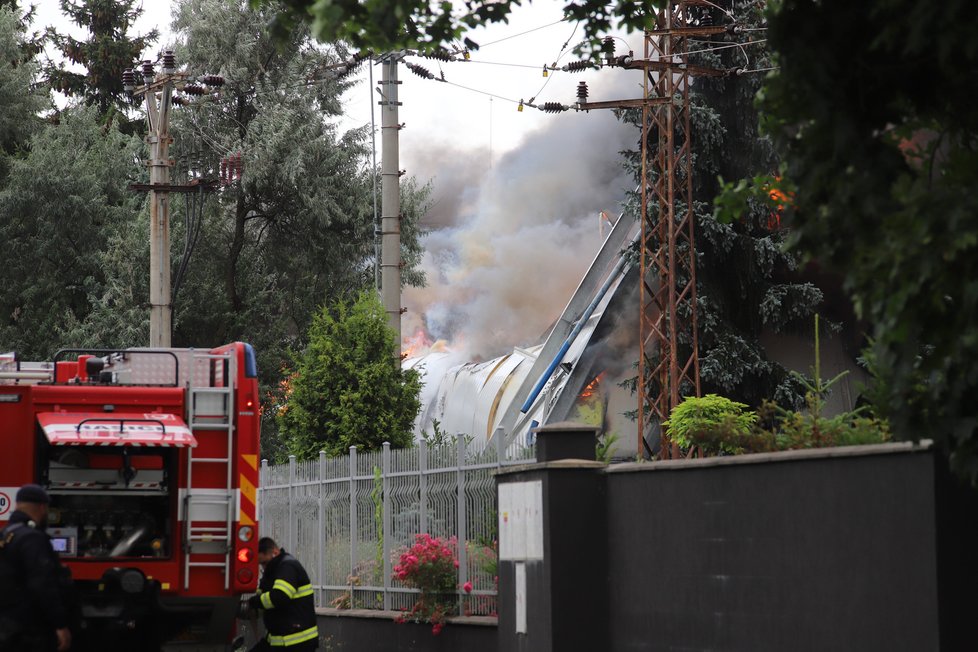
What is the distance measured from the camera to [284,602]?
1388 centimetres

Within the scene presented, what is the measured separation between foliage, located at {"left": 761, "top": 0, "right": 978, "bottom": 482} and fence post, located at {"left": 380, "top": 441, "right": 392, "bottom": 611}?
1146 cm

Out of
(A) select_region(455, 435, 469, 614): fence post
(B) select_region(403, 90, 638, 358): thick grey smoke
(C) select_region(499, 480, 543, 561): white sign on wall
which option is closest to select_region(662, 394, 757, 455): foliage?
(C) select_region(499, 480, 543, 561): white sign on wall

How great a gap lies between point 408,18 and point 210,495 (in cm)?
568

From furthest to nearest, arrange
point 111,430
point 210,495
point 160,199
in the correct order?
point 160,199, point 210,495, point 111,430

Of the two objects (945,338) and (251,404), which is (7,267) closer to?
(251,404)

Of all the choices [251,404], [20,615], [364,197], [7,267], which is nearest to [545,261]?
[364,197]

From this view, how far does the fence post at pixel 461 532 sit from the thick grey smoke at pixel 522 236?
93.2 ft

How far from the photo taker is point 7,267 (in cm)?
4050

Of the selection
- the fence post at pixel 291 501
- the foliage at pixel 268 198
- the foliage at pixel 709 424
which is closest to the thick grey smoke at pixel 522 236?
the foliage at pixel 268 198

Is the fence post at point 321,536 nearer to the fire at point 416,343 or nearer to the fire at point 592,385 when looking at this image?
the fire at point 592,385

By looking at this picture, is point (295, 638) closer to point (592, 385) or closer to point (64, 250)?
point (592, 385)

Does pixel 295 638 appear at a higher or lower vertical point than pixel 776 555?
lower

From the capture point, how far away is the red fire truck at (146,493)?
13.1 m

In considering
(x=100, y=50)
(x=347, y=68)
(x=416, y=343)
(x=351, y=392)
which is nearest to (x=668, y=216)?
(x=351, y=392)
